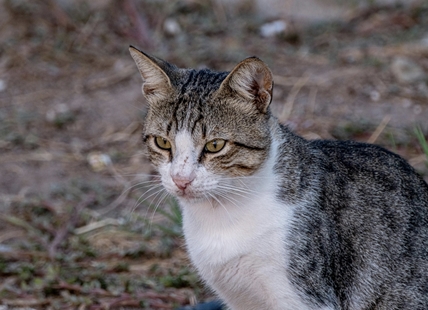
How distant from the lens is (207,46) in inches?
270

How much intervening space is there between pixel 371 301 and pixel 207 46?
412 centimetres

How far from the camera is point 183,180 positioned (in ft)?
9.52

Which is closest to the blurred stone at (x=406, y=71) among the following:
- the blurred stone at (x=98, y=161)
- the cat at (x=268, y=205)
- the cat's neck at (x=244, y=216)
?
the blurred stone at (x=98, y=161)

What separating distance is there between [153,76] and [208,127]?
39 cm

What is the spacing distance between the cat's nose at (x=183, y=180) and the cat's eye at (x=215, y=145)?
0.53 feet

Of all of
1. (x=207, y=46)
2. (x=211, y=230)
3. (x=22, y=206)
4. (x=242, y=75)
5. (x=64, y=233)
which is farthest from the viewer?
(x=207, y=46)

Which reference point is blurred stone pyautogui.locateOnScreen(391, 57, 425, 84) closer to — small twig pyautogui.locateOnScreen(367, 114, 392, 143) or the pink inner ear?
small twig pyautogui.locateOnScreen(367, 114, 392, 143)

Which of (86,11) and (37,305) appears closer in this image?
(37,305)

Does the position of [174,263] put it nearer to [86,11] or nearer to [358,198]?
[358,198]

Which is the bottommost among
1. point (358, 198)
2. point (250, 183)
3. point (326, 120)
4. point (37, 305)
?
point (326, 120)

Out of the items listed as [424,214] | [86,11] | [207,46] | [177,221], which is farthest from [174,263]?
[86,11]

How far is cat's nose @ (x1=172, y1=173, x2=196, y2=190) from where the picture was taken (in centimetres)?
290

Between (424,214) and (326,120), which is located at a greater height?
(424,214)

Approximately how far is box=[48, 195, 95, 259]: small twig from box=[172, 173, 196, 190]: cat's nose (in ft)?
6.26
